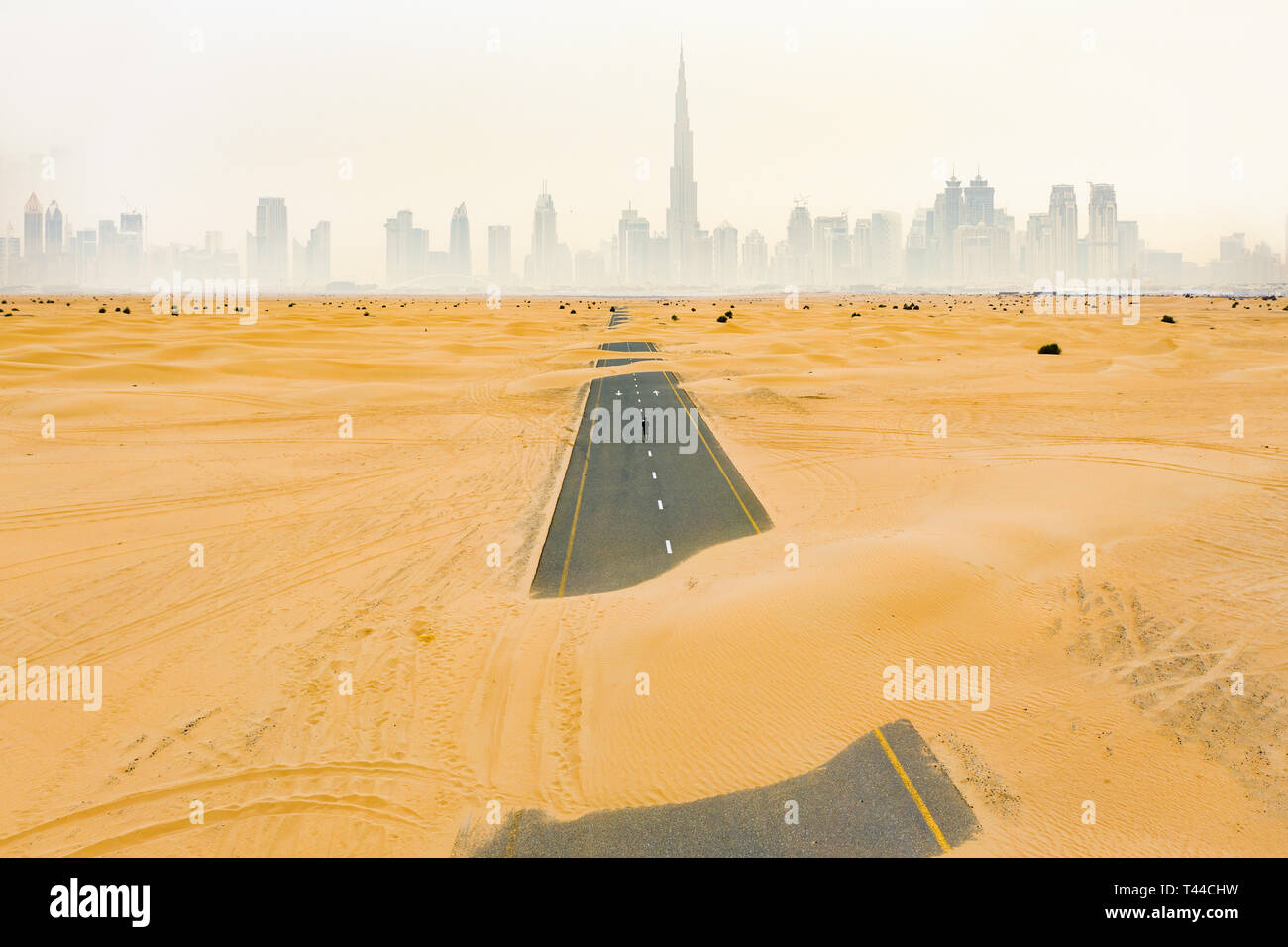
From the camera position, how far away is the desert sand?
34.6 feet

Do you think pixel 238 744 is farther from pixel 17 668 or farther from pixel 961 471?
pixel 961 471

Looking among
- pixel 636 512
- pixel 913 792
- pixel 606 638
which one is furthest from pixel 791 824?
pixel 636 512

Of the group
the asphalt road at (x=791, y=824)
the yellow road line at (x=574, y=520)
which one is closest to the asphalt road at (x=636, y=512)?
the yellow road line at (x=574, y=520)

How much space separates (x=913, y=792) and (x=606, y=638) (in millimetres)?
6826

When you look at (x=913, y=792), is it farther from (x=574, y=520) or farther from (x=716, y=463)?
(x=716, y=463)

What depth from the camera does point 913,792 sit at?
413 inches

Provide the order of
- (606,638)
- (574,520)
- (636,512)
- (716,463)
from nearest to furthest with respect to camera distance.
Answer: (606,638), (574,520), (636,512), (716,463)

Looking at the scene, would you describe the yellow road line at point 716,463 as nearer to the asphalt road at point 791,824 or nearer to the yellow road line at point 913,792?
the yellow road line at point 913,792

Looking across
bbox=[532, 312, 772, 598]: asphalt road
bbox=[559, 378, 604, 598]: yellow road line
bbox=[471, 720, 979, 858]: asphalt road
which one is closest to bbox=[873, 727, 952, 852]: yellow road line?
bbox=[471, 720, 979, 858]: asphalt road

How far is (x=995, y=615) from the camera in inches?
606

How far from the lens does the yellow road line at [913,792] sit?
9.52 meters

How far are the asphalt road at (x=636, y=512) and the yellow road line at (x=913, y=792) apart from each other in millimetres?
7936

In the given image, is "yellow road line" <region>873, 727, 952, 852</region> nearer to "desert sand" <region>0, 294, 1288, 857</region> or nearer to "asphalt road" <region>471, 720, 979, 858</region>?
"asphalt road" <region>471, 720, 979, 858</region>

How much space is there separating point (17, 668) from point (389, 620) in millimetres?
6776
